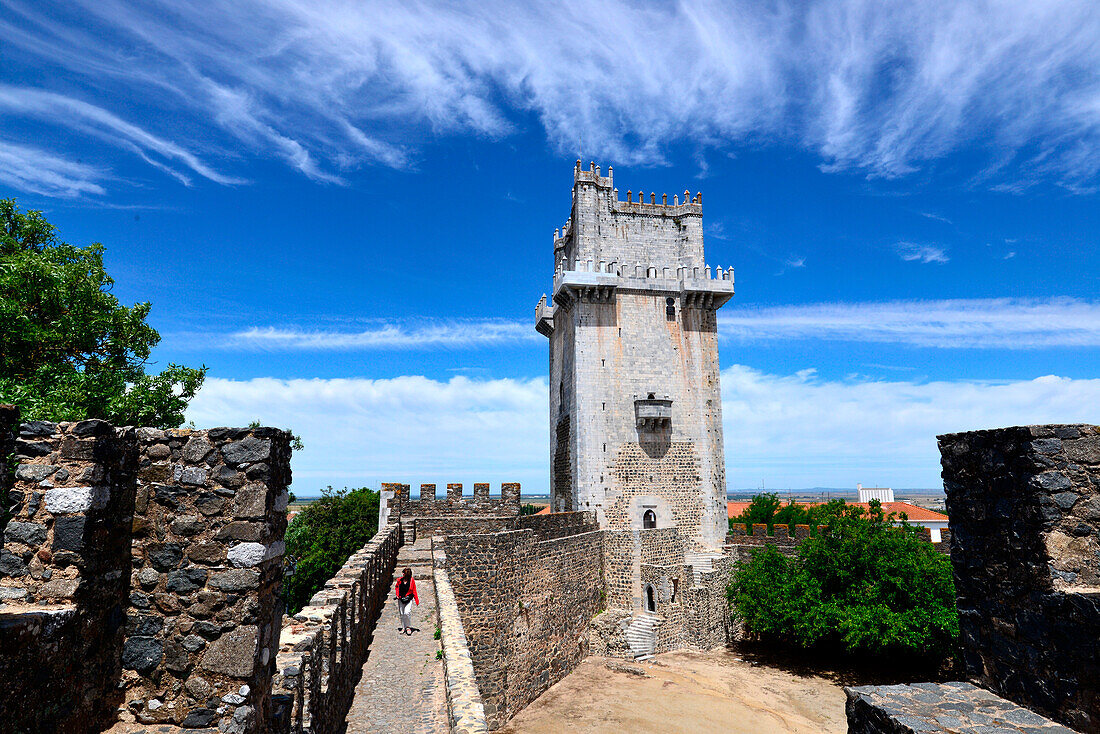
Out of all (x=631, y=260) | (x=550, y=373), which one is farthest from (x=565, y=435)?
(x=631, y=260)

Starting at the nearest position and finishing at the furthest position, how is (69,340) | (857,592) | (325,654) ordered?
(325,654)
(69,340)
(857,592)

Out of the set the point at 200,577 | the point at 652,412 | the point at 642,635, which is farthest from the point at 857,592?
the point at 200,577

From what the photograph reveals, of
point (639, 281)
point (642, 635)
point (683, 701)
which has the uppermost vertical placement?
point (639, 281)

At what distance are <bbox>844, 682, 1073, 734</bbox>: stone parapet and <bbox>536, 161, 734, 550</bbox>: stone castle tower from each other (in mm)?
18476

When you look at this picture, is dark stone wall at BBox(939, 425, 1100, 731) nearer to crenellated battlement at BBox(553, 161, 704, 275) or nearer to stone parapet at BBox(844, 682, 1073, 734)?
stone parapet at BBox(844, 682, 1073, 734)

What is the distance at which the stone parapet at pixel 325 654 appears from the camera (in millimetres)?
4672

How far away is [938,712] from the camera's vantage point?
4.23 meters

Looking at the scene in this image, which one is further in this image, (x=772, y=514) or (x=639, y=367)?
(x=772, y=514)

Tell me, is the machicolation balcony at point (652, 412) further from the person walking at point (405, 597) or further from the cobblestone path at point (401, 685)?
the person walking at point (405, 597)

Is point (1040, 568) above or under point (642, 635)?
above

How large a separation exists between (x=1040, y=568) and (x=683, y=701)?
14558 millimetres

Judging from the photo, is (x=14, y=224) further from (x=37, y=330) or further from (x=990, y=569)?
(x=990, y=569)

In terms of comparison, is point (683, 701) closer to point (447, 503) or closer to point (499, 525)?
point (499, 525)

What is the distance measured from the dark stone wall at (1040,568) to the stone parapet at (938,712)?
0.49 feet
